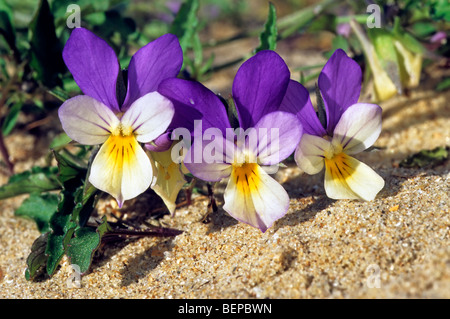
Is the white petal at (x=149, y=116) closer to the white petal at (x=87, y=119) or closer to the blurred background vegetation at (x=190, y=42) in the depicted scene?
the white petal at (x=87, y=119)

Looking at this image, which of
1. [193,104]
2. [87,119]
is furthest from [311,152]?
[87,119]

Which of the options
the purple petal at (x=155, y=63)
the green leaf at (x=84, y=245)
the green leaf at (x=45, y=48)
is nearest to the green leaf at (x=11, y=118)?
the green leaf at (x=45, y=48)

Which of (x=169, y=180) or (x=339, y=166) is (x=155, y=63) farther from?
(x=339, y=166)

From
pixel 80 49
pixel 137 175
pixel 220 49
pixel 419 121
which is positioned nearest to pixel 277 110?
pixel 137 175

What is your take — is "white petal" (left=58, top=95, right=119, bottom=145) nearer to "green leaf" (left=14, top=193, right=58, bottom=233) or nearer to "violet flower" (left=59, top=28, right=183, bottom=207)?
"violet flower" (left=59, top=28, right=183, bottom=207)

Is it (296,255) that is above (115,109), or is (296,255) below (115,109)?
below
